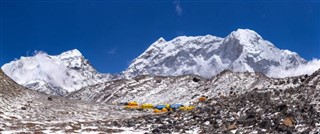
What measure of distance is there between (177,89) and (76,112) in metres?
56.5

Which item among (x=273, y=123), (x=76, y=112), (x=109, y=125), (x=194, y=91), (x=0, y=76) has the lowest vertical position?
(x=273, y=123)

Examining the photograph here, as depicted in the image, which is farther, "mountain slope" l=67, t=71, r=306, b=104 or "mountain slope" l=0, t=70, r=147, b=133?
"mountain slope" l=67, t=71, r=306, b=104

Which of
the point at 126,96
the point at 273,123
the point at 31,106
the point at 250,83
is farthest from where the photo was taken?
the point at 126,96

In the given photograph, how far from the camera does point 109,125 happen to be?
35281mm

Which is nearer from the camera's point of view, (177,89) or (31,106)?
(31,106)

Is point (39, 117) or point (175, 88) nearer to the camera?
point (39, 117)

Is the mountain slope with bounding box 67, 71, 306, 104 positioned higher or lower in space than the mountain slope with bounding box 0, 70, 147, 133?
higher

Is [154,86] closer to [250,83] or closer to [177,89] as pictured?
[177,89]

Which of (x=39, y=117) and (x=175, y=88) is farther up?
(x=175, y=88)

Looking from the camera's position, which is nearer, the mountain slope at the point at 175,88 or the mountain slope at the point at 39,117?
the mountain slope at the point at 39,117

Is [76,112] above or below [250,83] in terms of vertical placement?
below

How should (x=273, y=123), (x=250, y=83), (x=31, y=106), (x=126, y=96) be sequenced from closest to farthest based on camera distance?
(x=273, y=123) < (x=31, y=106) < (x=250, y=83) < (x=126, y=96)


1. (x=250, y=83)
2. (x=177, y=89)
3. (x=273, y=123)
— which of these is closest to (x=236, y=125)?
(x=273, y=123)

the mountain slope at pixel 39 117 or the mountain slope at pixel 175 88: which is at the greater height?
the mountain slope at pixel 175 88
